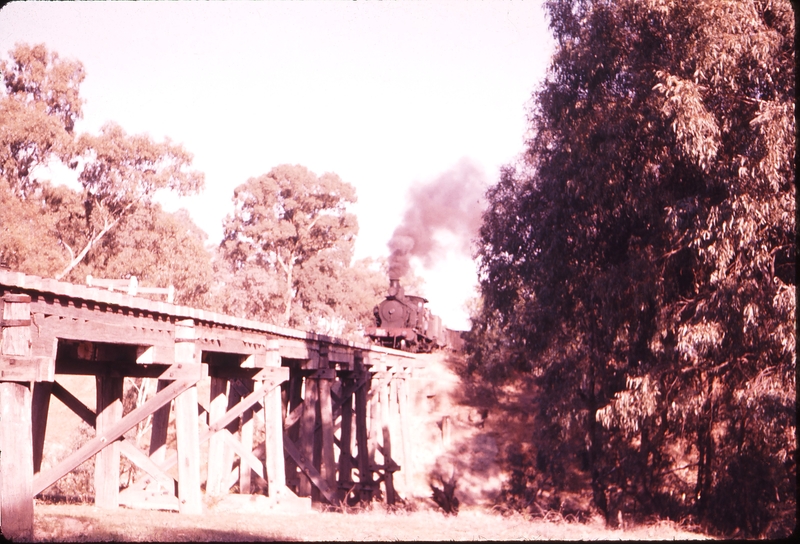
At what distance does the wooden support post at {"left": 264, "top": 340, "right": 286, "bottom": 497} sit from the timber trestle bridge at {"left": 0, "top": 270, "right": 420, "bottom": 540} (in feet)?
0.07

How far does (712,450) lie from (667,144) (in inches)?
251

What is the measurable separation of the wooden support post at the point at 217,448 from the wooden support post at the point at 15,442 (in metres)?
6.48

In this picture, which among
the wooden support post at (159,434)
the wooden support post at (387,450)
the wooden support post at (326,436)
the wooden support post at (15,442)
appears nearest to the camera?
the wooden support post at (15,442)

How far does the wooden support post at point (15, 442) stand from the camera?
19.5 feet

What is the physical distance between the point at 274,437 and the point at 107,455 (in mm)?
2537

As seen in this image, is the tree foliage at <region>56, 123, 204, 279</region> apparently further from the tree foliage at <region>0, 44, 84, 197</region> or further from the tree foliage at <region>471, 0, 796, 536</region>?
the tree foliage at <region>471, 0, 796, 536</region>

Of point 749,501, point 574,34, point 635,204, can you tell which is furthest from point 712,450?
point 574,34

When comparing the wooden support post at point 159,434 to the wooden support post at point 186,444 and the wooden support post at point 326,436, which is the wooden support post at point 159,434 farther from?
the wooden support post at point 326,436

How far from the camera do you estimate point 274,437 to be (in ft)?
38.5

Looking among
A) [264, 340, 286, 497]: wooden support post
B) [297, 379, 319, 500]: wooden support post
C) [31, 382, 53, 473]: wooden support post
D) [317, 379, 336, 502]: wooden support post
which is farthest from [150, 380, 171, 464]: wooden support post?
[317, 379, 336, 502]: wooden support post

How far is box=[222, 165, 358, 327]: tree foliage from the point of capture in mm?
41125

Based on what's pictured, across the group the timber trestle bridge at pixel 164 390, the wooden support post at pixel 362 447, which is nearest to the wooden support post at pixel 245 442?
the timber trestle bridge at pixel 164 390

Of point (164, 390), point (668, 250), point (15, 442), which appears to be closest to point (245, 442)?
point (164, 390)

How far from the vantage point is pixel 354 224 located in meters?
43.4
